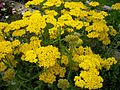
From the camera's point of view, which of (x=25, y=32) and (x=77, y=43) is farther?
(x=25, y=32)

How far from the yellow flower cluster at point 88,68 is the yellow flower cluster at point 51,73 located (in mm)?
146

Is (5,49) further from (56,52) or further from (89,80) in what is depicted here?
(89,80)

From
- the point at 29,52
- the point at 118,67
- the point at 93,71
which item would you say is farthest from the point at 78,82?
the point at 118,67

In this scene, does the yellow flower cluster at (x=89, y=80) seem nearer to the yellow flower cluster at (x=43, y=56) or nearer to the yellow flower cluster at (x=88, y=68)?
the yellow flower cluster at (x=88, y=68)

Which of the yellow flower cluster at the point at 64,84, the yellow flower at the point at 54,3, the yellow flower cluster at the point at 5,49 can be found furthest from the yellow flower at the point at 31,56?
the yellow flower at the point at 54,3

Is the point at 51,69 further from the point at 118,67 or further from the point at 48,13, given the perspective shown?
the point at 118,67

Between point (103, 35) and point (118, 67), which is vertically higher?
point (103, 35)

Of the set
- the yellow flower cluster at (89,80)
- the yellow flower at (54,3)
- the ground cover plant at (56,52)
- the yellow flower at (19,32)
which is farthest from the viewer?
the yellow flower at (54,3)

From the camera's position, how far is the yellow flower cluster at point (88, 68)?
298 cm

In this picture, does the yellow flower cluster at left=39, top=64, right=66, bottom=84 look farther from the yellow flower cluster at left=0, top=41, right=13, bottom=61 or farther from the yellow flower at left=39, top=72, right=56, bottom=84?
the yellow flower cluster at left=0, top=41, right=13, bottom=61

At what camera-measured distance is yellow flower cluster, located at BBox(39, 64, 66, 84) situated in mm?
3111

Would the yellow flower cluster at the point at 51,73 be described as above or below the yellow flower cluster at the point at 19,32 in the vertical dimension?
below

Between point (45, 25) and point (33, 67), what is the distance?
0.36 m

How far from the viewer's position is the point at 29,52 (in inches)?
123
